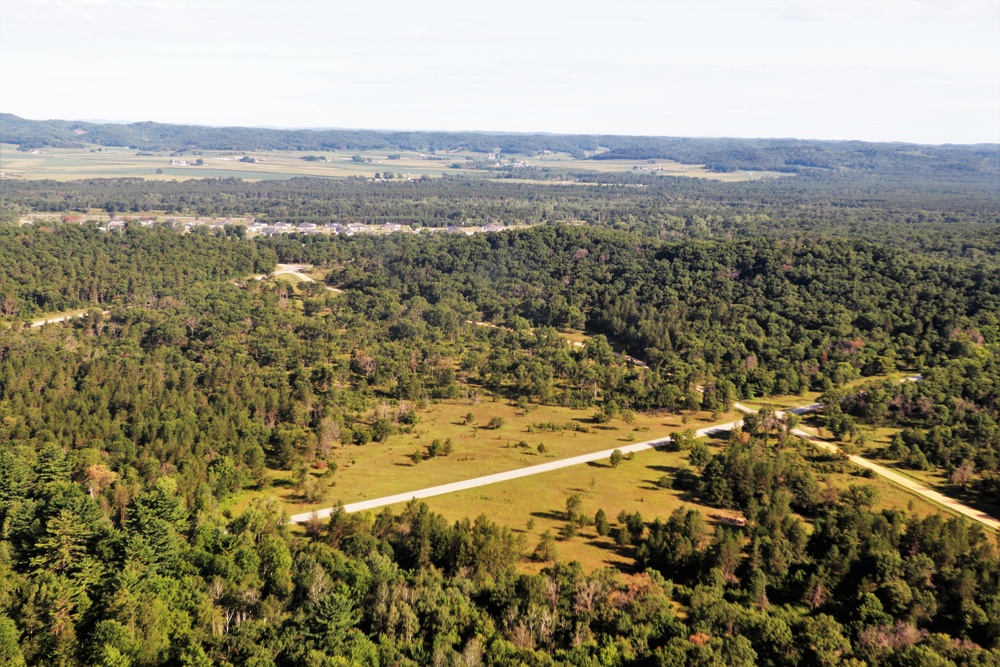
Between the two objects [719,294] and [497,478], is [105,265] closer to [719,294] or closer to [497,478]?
[497,478]

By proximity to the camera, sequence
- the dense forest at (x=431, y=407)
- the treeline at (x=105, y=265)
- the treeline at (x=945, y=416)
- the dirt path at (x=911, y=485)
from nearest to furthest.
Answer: the dense forest at (x=431, y=407) < the dirt path at (x=911, y=485) < the treeline at (x=945, y=416) < the treeline at (x=105, y=265)

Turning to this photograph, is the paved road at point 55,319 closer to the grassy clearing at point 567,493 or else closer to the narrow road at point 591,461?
the grassy clearing at point 567,493

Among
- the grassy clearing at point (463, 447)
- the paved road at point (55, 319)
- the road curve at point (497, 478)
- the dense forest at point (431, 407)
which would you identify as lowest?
the grassy clearing at point (463, 447)

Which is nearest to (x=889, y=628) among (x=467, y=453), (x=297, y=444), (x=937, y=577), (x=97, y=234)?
(x=937, y=577)

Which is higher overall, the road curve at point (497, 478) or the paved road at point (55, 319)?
the paved road at point (55, 319)

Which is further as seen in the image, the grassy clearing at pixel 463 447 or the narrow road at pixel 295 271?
the narrow road at pixel 295 271

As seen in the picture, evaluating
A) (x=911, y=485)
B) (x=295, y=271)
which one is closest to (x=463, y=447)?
(x=911, y=485)

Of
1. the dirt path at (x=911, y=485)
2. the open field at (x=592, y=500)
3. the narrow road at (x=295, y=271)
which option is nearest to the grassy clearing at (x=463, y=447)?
the open field at (x=592, y=500)
